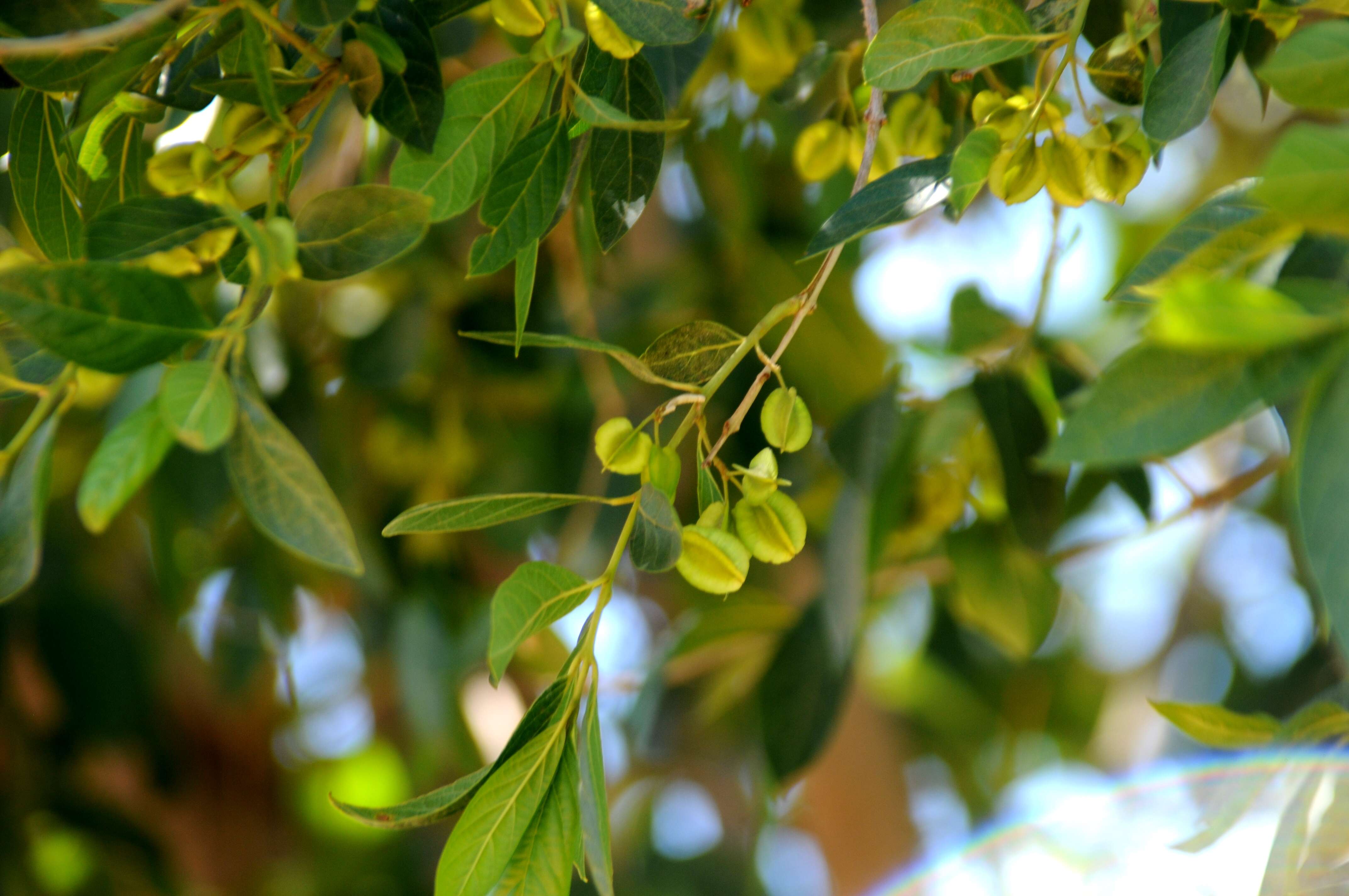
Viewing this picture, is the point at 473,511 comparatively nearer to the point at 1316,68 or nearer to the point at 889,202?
the point at 889,202

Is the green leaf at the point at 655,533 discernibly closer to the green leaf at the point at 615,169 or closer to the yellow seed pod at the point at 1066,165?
the green leaf at the point at 615,169

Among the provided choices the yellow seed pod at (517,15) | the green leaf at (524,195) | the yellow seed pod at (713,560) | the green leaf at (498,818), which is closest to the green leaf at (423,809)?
the green leaf at (498,818)

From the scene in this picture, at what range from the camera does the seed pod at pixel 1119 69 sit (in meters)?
0.50

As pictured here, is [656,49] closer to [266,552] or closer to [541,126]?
[541,126]

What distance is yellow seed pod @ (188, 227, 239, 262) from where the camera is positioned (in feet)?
1.58

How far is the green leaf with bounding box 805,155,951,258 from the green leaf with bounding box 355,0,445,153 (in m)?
0.17

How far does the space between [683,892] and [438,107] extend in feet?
5.35

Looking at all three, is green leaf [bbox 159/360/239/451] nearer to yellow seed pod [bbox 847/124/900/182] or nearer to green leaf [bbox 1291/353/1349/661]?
green leaf [bbox 1291/353/1349/661]

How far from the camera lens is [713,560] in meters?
0.41

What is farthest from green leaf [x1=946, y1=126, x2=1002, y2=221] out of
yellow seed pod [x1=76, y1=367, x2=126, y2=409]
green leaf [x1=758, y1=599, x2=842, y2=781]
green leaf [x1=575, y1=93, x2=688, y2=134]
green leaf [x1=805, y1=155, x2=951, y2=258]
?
yellow seed pod [x1=76, y1=367, x2=126, y2=409]

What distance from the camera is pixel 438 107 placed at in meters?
0.44

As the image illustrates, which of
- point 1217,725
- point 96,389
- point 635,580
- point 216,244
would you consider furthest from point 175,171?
point 635,580

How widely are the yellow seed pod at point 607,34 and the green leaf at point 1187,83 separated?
22 cm

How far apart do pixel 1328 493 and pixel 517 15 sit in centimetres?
37
